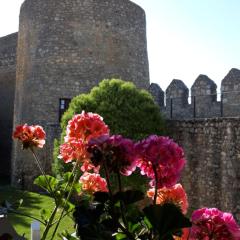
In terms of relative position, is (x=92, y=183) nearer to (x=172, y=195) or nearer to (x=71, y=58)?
(x=172, y=195)

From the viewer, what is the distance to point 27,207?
37.2ft

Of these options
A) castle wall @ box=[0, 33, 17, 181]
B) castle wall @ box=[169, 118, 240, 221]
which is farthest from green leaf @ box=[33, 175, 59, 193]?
castle wall @ box=[0, 33, 17, 181]

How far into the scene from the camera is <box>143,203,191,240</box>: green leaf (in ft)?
5.77

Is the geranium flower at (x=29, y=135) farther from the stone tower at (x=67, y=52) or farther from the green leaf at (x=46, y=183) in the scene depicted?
the stone tower at (x=67, y=52)

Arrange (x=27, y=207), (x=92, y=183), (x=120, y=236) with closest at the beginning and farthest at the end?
1. (x=120, y=236)
2. (x=92, y=183)
3. (x=27, y=207)

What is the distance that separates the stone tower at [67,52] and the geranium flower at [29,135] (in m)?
12.6

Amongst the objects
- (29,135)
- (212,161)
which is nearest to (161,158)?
(29,135)

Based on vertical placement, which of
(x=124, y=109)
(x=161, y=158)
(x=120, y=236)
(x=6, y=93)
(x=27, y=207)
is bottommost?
(x=27, y=207)

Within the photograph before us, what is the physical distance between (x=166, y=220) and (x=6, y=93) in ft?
70.5

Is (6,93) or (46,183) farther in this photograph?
(6,93)

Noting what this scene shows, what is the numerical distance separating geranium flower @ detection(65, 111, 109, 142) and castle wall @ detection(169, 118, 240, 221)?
6.89 metres

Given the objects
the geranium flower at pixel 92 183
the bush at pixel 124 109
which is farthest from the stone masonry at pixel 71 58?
the geranium flower at pixel 92 183

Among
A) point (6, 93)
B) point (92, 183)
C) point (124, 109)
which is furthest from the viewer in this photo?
point (6, 93)

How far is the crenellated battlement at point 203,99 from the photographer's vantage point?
454 inches
